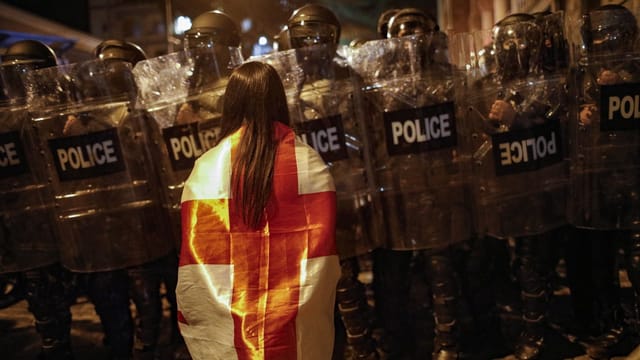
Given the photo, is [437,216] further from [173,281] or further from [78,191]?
[78,191]

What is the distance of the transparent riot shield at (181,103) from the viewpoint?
274 centimetres

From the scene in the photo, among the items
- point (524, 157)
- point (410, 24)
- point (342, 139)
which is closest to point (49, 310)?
point (342, 139)

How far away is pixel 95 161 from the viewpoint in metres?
2.71

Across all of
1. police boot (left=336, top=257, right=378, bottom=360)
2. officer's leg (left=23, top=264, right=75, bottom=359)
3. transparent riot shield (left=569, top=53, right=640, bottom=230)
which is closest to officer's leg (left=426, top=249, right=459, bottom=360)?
police boot (left=336, top=257, right=378, bottom=360)

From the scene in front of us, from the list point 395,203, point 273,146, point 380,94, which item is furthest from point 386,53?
point 273,146

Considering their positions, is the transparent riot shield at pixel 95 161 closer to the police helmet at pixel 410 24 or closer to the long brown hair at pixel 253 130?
the long brown hair at pixel 253 130

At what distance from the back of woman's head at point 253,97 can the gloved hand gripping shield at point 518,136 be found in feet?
3.83

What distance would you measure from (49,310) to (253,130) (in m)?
1.88

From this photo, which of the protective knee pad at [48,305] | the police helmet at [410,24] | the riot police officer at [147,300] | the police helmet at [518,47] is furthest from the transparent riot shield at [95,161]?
the police helmet at [518,47]

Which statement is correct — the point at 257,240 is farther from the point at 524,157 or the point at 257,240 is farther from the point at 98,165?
the point at 524,157

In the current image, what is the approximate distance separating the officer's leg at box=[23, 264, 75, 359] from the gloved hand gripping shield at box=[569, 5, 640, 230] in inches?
119

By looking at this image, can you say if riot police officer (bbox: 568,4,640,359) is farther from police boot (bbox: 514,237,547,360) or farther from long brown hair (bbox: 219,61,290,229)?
long brown hair (bbox: 219,61,290,229)

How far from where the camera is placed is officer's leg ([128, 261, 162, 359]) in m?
2.93

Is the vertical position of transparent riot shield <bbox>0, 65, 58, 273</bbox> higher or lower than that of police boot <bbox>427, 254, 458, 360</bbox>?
higher
